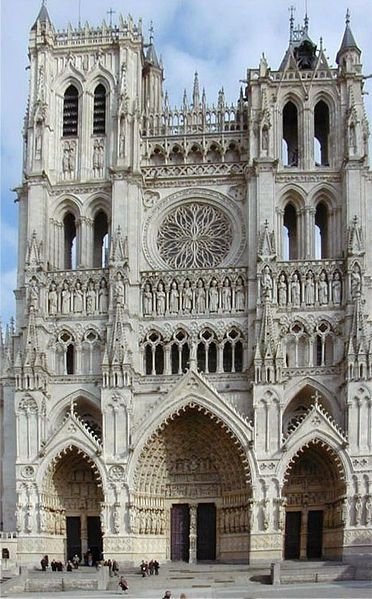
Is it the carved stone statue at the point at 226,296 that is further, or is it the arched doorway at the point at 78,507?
the carved stone statue at the point at 226,296

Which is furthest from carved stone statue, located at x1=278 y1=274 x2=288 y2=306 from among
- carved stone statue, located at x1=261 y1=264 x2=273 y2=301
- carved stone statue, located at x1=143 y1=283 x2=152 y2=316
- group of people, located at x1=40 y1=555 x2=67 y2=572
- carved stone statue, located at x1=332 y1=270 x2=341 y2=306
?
group of people, located at x1=40 y1=555 x2=67 y2=572

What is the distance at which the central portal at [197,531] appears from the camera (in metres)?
43.6

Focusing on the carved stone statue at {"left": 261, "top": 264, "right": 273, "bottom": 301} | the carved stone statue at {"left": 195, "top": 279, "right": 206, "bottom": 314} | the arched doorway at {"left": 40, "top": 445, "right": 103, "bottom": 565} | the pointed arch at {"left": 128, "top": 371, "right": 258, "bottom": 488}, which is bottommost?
the arched doorway at {"left": 40, "top": 445, "right": 103, "bottom": 565}

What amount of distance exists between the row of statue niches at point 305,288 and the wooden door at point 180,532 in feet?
29.5

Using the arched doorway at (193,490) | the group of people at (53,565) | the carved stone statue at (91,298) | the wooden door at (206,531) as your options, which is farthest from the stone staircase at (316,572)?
the carved stone statue at (91,298)

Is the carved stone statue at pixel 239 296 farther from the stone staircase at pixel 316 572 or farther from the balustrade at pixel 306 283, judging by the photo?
the stone staircase at pixel 316 572

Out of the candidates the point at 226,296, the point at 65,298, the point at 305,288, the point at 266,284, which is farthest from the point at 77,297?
the point at 305,288

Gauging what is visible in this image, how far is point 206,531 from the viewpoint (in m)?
43.8

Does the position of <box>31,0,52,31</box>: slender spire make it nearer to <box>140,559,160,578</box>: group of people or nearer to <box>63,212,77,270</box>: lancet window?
<box>63,212,77,270</box>: lancet window

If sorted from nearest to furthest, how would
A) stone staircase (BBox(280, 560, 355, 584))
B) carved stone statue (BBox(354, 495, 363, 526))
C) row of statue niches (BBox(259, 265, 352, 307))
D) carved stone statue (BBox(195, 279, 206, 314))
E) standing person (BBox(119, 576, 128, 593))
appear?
standing person (BBox(119, 576, 128, 593))
stone staircase (BBox(280, 560, 355, 584))
carved stone statue (BBox(354, 495, 363, 526))
row of statue niches (BBox(259, 265, 352, 307))
carved stone statue (BBox(195, 279, 206, 314))

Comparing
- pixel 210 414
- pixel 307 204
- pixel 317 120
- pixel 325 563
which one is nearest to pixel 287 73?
pixel 317 120

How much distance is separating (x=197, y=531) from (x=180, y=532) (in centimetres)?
68

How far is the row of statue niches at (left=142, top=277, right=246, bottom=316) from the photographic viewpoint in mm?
44125

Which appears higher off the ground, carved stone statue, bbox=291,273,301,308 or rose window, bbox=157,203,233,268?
rose window, bbox=157,203,233,268
